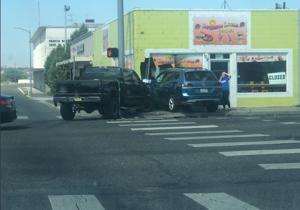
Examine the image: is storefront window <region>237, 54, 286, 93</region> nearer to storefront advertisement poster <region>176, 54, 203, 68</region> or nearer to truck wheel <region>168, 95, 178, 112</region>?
storefront advertisement poster <region>176, 54, 203, 68</region>

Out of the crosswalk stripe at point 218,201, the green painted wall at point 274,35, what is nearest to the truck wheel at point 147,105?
the green painted wall at point 274,35

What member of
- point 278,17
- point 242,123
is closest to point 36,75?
point 278,17

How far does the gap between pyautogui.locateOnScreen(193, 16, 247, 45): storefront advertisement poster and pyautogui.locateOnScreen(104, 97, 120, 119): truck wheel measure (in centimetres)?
704

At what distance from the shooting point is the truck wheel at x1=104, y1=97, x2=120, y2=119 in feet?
51.5

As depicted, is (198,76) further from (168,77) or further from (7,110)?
(7,110)

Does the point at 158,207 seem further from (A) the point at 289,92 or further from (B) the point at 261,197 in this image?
(A) the point at 289,92

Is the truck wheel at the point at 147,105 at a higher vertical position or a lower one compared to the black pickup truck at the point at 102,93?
lower

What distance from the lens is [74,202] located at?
222 inches

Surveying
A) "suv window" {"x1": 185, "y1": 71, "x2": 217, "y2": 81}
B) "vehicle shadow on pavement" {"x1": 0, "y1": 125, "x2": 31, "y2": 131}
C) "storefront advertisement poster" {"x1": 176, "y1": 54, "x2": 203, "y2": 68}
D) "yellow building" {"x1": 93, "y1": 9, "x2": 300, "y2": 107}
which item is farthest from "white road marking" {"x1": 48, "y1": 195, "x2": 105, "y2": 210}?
"storefront advertisement poster" {"x1": 176, "y1": 54, "x2": 203, "y2": 68}

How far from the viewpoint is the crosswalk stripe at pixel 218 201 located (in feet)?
17.8

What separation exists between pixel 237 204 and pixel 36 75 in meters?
72.4

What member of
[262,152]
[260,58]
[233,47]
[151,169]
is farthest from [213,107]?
[151,169]

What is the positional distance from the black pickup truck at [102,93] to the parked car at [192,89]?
1232 millimetres

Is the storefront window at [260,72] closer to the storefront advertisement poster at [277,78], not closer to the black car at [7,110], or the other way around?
the storefront advertisement poster at [277,78]
